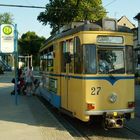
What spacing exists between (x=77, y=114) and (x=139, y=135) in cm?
186

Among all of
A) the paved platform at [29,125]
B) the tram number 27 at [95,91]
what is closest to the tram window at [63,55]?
the paved platform at [29,125]

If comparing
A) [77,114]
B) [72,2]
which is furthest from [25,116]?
[72,2]

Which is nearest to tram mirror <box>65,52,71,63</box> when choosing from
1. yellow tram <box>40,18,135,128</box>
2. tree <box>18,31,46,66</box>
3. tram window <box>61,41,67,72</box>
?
yellow tram <box>40,18,135,128</box>

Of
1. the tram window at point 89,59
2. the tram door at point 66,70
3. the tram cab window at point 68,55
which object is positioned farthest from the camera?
the tram door at point 66,70

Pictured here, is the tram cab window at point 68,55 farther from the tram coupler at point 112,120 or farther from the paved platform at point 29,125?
the tram coupler at point 112,120

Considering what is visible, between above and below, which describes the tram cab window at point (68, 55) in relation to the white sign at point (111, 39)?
below

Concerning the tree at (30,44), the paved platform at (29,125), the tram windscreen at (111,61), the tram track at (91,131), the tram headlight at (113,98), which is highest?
the tree at (30,44)

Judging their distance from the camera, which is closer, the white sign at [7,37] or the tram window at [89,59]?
the tram window at [89,59]

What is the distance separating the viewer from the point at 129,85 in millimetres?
13648

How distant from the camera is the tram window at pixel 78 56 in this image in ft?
44.2

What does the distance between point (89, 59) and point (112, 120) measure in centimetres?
182

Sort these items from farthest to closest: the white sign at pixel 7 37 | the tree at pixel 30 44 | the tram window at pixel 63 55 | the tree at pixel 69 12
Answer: the tree at pixel 30 44 < the tree at pixel 69 12 < the white sign at pixel 7 37 < the tram window at pixel 63 55

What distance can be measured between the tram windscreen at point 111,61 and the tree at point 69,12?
40.1m

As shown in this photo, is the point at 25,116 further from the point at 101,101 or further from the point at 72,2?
the point at 72,2
